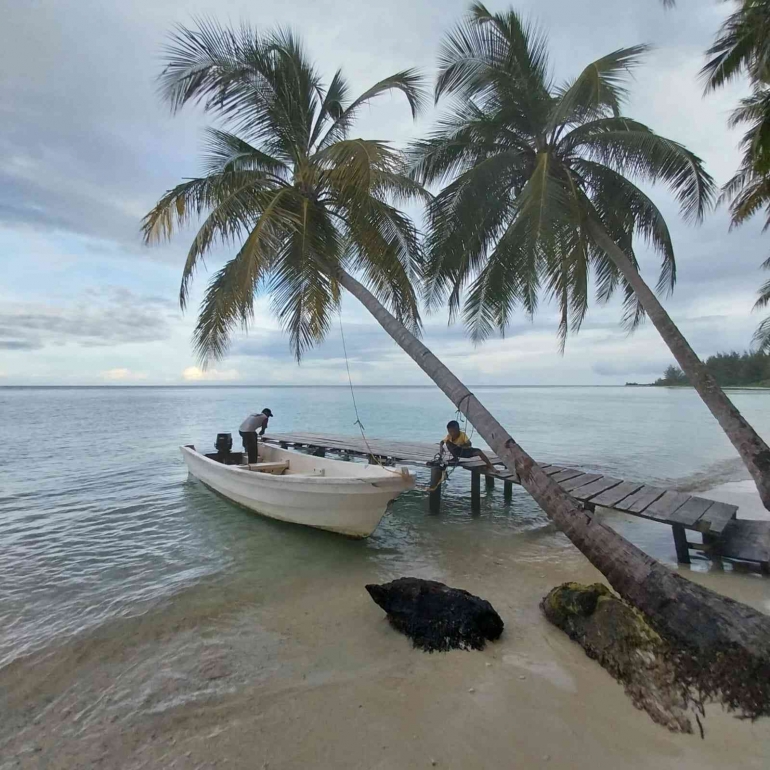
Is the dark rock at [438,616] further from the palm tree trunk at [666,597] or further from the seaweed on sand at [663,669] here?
the palm tree trunk at [666,597]

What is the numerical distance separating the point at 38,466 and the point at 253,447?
9.58 metres

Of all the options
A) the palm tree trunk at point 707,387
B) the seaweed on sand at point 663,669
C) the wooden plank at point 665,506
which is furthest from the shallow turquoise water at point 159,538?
the seaweed on sand at point 663,669

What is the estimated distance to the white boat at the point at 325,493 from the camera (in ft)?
21.4

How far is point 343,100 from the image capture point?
7.56 m

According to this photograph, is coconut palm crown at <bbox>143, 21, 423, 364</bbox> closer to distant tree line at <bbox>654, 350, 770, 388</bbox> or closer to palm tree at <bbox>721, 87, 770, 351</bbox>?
palm tree at <bbox>721, 87, 770, 351</bbox>

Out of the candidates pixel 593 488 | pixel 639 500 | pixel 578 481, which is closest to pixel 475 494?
pixel 578 481

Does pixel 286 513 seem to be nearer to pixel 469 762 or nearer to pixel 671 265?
pixel 469 762

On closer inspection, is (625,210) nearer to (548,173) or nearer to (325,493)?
(548,173)

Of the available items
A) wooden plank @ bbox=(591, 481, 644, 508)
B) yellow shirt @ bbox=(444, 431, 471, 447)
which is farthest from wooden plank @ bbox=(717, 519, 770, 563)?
yellow shirt @ bbox=(444, 431, 471, 447)

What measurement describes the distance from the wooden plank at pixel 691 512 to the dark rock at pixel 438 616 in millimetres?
3505

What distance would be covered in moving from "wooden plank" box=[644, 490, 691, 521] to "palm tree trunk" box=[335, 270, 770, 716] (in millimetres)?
2765

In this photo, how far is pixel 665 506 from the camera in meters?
6.75

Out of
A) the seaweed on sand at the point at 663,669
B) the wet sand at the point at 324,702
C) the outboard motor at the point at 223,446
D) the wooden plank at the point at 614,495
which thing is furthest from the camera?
the outboard motor at the point at 223,446

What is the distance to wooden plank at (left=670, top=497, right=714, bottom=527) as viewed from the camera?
20.1 feet
